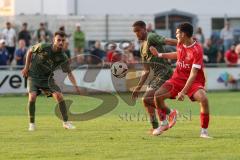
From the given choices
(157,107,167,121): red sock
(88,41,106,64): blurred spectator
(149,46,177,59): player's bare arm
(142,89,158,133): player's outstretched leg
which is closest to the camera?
(149,46,177,59): player's bare arm

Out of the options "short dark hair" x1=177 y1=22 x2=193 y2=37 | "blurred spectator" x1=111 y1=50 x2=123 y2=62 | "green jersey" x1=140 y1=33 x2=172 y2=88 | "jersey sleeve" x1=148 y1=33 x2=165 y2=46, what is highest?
"short dark hair" x1=177 y1=22 x2=193 y2=37

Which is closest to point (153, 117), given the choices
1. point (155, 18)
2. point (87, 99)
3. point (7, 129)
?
point (7, 129)

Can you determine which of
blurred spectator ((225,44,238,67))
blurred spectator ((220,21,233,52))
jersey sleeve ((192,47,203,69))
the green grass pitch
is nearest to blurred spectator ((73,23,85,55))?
blurred spectator ((225,44,238,67))

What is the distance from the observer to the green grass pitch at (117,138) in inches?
520

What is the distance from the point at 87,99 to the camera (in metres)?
27.8

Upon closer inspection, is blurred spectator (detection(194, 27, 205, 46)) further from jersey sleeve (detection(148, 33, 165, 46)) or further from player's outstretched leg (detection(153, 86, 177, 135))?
jersey sleeve (detection(148, 33, 165, 46))

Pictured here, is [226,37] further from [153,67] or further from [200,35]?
[153,67]

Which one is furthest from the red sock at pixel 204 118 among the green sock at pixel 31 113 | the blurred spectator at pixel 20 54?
the blurred spectator at pixel 20 54

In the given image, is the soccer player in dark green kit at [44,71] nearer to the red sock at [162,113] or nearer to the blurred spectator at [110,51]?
the red sock at [162,113]

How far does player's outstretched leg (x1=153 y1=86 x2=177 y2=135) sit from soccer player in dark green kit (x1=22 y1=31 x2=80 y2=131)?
2166 millimetres

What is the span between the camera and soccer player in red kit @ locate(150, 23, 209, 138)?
1522 centimetres

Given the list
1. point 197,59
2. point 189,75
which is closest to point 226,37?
point 189,75

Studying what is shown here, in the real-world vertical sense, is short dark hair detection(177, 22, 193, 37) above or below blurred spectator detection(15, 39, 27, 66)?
above

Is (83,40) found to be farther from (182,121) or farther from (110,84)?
(182,121)
